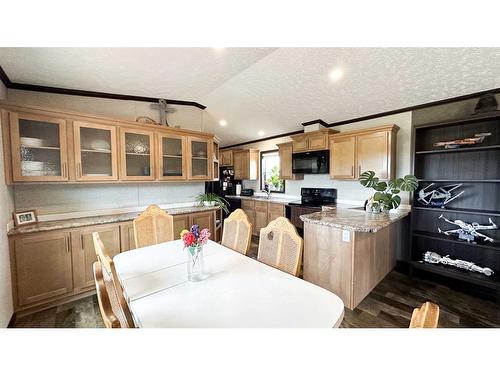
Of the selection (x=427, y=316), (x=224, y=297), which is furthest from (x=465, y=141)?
(x=224, y=297)

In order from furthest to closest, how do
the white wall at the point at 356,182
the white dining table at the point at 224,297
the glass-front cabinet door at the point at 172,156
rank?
1. the white wall at the point at 356,182
2. the glass-front cabinet door at the point at 172,156
3. the white dining table at the point at 224,297

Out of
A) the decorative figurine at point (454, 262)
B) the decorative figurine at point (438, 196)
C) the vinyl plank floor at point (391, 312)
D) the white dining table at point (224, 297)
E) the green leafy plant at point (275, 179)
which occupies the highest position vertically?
the green leafy plant at point (275, 179)

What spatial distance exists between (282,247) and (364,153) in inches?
92.3

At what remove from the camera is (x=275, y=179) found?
4902 millimetres

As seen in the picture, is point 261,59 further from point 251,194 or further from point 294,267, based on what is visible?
point 251,194

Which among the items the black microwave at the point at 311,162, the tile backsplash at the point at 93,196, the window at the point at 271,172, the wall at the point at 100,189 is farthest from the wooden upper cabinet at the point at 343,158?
the tile backsplash at the point at 93,196

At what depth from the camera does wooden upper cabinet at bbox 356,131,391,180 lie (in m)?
2.87

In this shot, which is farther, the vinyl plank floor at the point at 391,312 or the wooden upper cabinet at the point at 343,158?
the wooden upper cabinet at the point at 343,158

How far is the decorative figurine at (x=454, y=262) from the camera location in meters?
2.28

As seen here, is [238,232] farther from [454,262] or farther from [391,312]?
[454,262]

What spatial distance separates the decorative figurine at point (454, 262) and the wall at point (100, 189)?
134 inches

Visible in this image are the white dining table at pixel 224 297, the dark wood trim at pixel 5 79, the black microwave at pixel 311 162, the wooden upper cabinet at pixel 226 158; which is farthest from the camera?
the wooden upper cabinet at pixel 226 158

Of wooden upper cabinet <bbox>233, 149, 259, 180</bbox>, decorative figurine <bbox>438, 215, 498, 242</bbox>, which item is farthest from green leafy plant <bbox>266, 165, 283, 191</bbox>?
decorative figurine <bbox>438, 215, 498, 242</bbox>

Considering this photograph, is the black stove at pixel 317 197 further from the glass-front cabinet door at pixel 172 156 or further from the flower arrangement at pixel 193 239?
the flower arrangement at pixel 193 239
